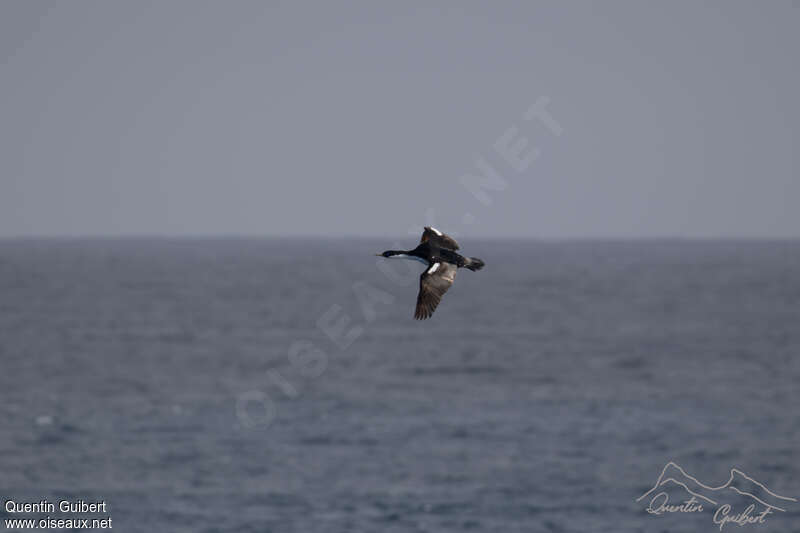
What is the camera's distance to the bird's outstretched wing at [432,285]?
40.7ft

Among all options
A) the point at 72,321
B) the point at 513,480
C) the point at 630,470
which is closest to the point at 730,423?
the point at 630,470

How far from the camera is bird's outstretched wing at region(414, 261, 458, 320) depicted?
12.4 meters

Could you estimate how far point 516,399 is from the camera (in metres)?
90.2

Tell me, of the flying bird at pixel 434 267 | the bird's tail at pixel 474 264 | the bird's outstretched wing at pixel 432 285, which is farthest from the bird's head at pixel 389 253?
the bird's tail at pixel 474 264

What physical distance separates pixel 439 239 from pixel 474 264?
63 centimetres

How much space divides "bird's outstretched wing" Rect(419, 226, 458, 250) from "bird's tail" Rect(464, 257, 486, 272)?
0.32 m

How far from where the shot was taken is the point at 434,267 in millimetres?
12477

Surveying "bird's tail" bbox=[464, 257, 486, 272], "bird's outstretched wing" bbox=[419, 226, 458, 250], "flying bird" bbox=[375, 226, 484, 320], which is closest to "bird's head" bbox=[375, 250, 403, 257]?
"flying bird" bbox=[375, 226, 484, 320]

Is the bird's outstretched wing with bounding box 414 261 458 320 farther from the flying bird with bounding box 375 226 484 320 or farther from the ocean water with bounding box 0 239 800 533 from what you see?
the ocean water with bounding box 0 239 800 533

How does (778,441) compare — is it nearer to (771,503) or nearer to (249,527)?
(771,503)
